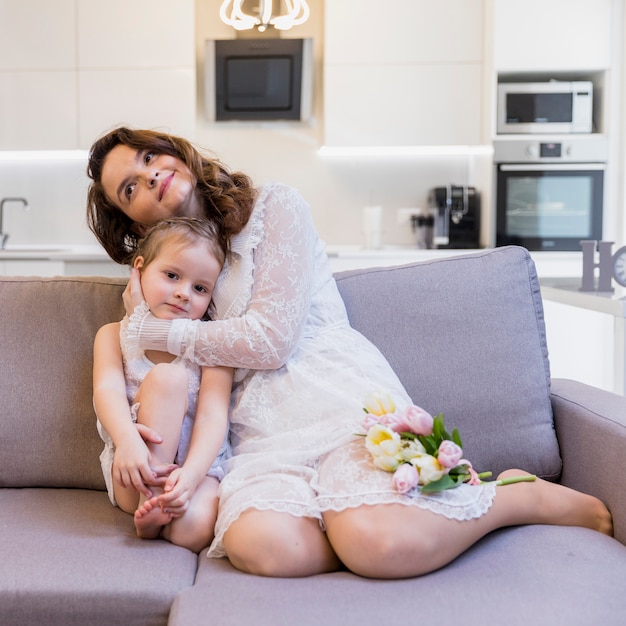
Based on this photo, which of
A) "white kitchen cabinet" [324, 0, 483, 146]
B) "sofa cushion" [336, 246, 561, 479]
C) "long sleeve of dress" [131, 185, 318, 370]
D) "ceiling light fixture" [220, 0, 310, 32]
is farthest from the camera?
"white kitchen cabinet" [324, 0, 483, 146]

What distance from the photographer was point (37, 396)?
1655mm

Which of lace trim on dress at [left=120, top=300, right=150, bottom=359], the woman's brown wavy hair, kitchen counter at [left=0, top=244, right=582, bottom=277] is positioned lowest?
lace trim on dress at [left=120, top=300, right=150, bottom=359]

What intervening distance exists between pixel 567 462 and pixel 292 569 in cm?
67

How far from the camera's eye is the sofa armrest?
4.60 feet

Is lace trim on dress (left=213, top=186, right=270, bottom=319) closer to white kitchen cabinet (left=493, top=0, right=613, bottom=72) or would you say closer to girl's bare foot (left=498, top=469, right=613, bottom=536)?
girl's bare foot (left=498, top=469, right=613, bottom=536)

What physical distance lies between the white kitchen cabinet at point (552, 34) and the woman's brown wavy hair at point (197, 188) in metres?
2.49

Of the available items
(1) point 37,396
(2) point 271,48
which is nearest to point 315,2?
(2) point 271,48

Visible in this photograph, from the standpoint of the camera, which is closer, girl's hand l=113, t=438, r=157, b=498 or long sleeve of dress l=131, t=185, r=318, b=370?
girl's hand l=113, t=438, r=157, b=498

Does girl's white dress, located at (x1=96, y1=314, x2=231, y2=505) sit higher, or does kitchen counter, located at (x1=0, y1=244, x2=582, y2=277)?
kitchen counter, located at (x1=0, y1=244, x2=582, y2=277)

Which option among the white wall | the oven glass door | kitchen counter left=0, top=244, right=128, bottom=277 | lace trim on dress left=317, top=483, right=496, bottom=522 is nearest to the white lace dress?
lace trim on dress left=317, top=483, right=496, bottom=522

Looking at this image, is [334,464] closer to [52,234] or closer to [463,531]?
[463,531]

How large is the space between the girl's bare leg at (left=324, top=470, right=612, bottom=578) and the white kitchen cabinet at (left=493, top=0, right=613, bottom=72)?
2932 millimetres

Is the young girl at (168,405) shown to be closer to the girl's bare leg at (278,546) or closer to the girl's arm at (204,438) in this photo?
the girl's arm at (204,438)

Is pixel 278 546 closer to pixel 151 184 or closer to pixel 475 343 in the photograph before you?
pixel 475 343
